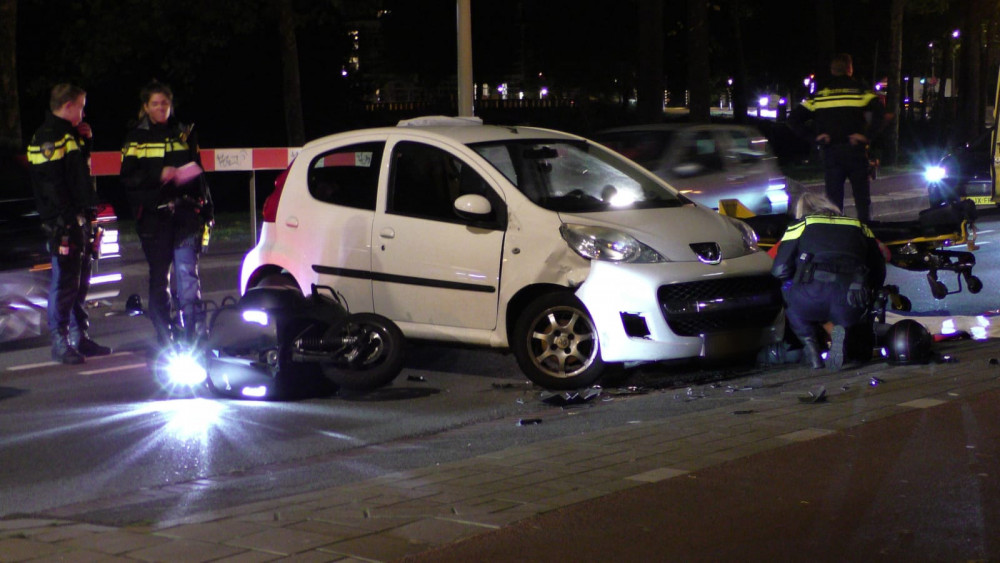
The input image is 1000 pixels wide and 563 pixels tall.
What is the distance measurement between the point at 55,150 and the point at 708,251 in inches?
188

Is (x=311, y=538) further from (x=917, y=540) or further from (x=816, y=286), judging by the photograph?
(x=816, y=286)

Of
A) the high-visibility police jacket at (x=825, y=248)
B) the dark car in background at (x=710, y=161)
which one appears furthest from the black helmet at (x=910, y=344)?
the dark car in background at (x=710, y=161)

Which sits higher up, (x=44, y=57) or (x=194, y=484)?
(x=44, y=57)

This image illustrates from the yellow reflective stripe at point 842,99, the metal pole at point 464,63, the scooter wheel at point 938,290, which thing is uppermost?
the metal pole at point 464,63

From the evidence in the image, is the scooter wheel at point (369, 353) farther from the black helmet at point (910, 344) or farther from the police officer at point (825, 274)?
the black helmet at point (910, 344)

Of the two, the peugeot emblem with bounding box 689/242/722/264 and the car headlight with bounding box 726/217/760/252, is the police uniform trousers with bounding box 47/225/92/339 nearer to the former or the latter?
the peugeot emblem with bounding box 689/242/722/264

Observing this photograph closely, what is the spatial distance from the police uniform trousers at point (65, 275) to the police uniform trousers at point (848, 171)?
23.1ft

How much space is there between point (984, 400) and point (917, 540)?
8.73 ft

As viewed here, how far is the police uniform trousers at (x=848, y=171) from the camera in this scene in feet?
43.5

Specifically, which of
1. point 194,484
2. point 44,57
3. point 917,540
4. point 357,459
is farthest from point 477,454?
point 44,57

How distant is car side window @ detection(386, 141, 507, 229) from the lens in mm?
9109

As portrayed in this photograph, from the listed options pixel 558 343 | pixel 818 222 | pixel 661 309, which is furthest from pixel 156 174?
pixel 818 222

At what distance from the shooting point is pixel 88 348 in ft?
34.3

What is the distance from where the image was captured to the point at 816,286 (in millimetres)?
8672
